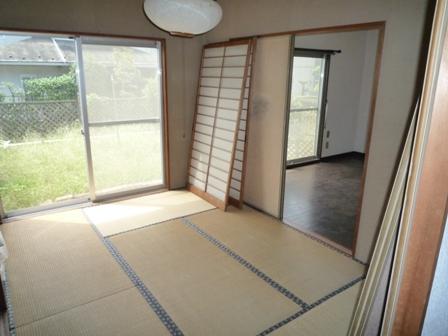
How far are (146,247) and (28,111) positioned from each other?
2123 mm

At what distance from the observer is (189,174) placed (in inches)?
188

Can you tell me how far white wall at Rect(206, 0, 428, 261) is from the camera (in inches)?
90.0

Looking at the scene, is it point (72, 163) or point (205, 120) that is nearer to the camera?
point (72, 163)

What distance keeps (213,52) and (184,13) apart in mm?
2227

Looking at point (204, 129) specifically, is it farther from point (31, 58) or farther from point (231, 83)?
point (31, 58)

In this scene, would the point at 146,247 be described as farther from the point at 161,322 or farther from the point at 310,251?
the point at 310,251

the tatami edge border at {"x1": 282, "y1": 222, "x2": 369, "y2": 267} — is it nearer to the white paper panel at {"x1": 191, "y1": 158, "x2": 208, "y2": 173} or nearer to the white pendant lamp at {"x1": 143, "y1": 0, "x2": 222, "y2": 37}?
the white paper panel at {"x1": 191, "y1": 158, "x2": 208, "y2": 173}

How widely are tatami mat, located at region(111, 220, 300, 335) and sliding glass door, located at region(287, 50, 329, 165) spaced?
10.8ft

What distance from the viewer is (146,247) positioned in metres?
3.10

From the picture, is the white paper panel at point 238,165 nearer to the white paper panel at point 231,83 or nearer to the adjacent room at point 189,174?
the adjacent room at point 189,174

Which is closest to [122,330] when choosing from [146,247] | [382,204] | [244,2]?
[146,247]

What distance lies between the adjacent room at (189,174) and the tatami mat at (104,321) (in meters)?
0.01

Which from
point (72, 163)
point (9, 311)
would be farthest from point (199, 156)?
point (9, 311)

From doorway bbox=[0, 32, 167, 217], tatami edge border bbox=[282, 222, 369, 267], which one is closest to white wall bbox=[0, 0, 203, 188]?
doorway bbox=[0, 32, 167, 217]
